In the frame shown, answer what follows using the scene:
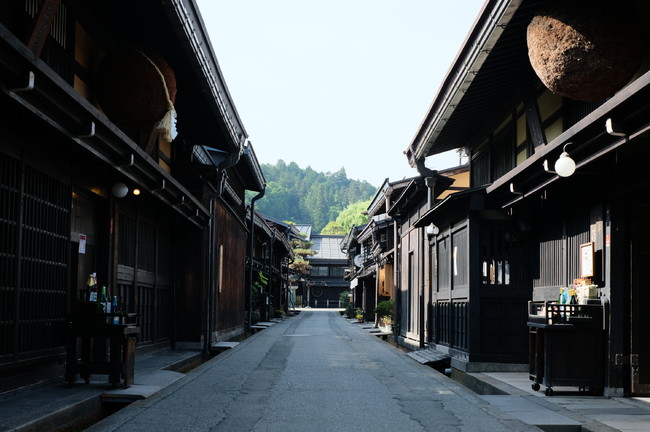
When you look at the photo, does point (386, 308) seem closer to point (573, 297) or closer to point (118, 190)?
point (118, 190)

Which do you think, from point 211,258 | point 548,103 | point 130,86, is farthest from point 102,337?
point 211,258

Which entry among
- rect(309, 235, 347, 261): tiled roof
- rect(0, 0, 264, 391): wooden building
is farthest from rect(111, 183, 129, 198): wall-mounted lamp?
rect(309, 235, 347, 261): tiled roof

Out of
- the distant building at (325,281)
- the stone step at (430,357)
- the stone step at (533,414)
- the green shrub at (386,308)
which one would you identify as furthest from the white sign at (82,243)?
the distant building at (325,281)

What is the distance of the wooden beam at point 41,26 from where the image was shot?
835 centimetres

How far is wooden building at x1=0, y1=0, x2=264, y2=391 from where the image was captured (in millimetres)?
9209

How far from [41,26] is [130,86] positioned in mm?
4039

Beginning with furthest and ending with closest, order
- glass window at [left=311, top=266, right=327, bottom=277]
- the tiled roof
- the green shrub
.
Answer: the tiled roof < glass window at [left=311, top=266, right=327, bottom=277] < the green shrub

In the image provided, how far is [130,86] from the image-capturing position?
1250 cm

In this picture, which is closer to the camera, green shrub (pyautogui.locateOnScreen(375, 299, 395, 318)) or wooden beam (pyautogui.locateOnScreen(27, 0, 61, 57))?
wooden beam (pyautogui.locateOnScreen(27, 0, 61, 57))

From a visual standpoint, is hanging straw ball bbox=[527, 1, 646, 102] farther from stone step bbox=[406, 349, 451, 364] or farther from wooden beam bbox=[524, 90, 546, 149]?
stone step bbox=[406, 349, 451, 364]

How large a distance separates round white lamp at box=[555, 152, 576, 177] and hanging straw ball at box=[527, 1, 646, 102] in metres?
1.01

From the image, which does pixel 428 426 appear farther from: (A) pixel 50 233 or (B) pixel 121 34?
(B) pixel 121 34

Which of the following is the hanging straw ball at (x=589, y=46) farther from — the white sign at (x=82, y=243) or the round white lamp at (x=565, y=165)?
the white sign at (x=82, y=243)

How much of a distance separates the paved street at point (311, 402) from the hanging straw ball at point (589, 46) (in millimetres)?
4339
